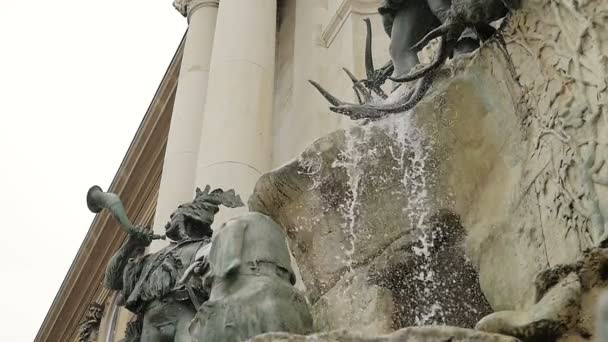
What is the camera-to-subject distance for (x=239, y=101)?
9.53 meters

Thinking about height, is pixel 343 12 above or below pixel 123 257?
above

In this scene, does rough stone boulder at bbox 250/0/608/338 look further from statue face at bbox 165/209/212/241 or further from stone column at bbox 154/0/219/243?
stone column at bbox 154/0/219/243

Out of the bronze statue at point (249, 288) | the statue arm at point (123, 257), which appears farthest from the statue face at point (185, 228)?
the bronze statue at point (249, 288)

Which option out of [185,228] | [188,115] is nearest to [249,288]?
[185,228]

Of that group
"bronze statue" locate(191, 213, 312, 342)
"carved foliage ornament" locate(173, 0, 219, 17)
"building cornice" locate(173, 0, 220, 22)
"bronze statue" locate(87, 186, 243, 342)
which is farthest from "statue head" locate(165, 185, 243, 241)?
"carved foliage ornament" locate(173, 0, 219, 17)

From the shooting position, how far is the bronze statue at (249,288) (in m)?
3.22

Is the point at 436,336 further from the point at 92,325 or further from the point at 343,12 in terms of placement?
the point at 92,325

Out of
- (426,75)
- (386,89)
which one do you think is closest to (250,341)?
(426,75)

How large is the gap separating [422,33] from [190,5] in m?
8.98

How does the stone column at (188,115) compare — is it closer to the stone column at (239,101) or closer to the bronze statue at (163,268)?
the stone column at (239,101)

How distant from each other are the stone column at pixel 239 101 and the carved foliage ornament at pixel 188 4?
78.4 inches

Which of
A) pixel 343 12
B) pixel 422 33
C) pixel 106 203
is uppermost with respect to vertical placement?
pixel 343 12

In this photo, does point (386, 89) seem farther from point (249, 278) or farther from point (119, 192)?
point (119, 192)

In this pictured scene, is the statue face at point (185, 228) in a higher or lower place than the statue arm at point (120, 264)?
higher
